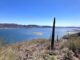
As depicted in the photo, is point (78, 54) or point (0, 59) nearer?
point (0, 59)

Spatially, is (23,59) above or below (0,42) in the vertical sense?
below

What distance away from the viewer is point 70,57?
6.20 metres

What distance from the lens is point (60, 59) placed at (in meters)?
6.04

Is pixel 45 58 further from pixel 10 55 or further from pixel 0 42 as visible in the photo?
pixel 0 42

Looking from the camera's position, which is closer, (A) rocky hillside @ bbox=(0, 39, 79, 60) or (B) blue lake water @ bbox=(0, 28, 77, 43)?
(A) rocky hillside @ bbox=(0, 39, 79, 60)

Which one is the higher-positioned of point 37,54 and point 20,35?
point 37,54

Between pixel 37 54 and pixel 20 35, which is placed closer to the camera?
pixel 37 54

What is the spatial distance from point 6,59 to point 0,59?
0.65 feet

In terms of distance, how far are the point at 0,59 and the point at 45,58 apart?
1.97m

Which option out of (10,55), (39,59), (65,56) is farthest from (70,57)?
(10,55)

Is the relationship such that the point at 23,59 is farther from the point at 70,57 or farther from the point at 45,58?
the point at 70,57

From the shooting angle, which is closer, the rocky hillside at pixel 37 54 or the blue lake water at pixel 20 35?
the rocky hillside at pixel 37 54

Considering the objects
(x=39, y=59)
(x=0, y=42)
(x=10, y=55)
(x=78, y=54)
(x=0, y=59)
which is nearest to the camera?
(x=0, y=59)

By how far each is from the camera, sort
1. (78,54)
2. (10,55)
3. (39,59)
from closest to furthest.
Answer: (10,55) < (39,59) < (78,54)
